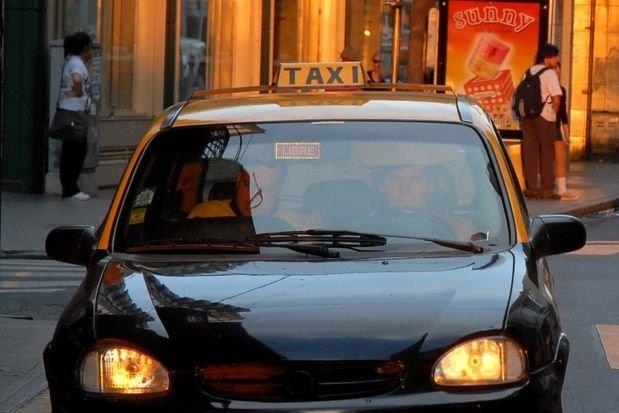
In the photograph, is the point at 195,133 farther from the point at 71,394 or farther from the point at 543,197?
the point at 543,197

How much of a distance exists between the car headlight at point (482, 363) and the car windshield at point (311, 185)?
0.98 metres

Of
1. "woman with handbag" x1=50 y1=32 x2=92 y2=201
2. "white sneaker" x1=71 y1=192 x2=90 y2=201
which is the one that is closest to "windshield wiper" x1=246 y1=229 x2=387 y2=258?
"woman with handbag" x1=50 y1=32 x2=92 y2=201

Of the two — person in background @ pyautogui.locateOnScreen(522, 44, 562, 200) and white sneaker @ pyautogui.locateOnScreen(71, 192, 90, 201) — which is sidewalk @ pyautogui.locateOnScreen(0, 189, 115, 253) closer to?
white sneaker @ pyautogui.locateOnScreen(71, 192, 90, 201)

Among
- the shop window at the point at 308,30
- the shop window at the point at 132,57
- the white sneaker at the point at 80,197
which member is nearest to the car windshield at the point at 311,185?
the white sneaker at the point at 80,197

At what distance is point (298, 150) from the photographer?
599 cm

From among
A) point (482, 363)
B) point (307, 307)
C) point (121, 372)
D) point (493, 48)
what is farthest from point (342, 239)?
point (493, 48)

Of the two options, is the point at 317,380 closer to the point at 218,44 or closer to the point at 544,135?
the point at 544,135

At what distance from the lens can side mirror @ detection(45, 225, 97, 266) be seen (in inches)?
237

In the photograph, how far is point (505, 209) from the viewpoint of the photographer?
19.2ft

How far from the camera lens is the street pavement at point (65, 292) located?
25.6 feet

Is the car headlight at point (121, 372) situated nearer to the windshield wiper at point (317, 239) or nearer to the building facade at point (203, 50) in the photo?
the windshield wiper at point (317, 239)

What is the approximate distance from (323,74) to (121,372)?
3.74 m

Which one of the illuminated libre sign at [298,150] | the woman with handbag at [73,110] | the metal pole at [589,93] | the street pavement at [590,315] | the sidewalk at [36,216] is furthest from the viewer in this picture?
the metal pole at [589,93]

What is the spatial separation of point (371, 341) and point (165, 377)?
0.66 m
